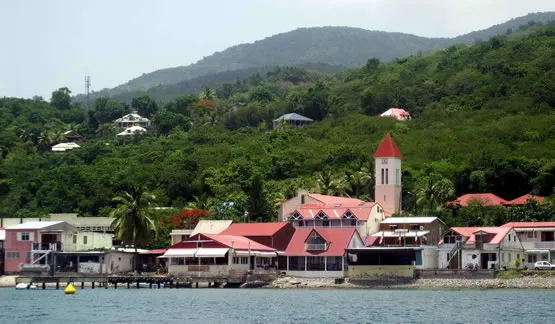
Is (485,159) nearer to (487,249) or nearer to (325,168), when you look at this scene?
(325,168)

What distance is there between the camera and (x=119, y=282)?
81.6 meters

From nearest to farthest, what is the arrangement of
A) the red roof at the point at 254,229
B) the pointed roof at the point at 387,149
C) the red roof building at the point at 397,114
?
the red roof at the point at 254,229 → the pointed roof at the point at 387,149 → the red roof building at the point at 397,114

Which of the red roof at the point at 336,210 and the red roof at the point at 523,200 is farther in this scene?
the red roof at the point at 523,200

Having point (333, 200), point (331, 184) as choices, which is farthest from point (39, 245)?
point (331, 184)

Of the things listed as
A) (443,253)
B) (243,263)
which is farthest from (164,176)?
(443,253)

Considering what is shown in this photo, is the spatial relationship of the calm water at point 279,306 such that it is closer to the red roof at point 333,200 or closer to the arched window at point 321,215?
the arched window at point 321,215

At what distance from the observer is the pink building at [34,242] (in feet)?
287

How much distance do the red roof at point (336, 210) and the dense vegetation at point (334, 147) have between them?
6916 mm

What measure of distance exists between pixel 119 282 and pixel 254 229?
12.5 metres

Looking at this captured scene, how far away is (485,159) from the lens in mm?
104750

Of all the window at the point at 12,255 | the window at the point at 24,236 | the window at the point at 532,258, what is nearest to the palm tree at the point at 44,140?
the window at the point at 12,255

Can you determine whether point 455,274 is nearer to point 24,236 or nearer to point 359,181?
point 359,181

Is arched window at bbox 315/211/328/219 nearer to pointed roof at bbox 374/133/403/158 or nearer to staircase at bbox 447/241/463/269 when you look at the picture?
staircase at bbox 447/241/463/269

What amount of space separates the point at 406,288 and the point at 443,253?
6012 mm
